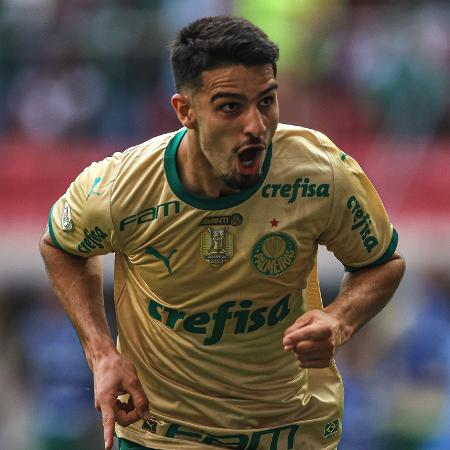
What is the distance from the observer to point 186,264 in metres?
5.60

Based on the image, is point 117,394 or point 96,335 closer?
point 117,394

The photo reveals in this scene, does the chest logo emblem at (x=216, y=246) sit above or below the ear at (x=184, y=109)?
below

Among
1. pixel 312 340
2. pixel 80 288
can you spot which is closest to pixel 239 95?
pixel 312 340

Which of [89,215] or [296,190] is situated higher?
[296,190]

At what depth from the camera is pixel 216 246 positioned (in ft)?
18.1

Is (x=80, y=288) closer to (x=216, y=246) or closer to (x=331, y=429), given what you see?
(x=216, y=246)

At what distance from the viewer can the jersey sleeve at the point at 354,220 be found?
552 centimetres

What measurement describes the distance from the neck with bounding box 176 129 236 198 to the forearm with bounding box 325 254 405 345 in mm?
586

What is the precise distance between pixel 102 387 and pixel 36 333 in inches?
291

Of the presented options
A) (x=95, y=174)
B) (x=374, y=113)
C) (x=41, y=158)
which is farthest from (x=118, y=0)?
(x=95, y=174)

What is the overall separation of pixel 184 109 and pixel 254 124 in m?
Answer: 0.39

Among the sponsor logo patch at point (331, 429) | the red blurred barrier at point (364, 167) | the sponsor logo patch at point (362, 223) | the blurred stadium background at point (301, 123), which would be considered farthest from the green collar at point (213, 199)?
the red blurred barrier at point (364, 167)

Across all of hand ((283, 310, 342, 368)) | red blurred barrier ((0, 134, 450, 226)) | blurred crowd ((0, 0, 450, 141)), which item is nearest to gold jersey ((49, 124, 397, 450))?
hand ((283, 310, 342, 368))

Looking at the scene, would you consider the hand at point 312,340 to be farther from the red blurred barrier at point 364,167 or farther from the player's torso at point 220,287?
the red blurred barrier at point 364,167
